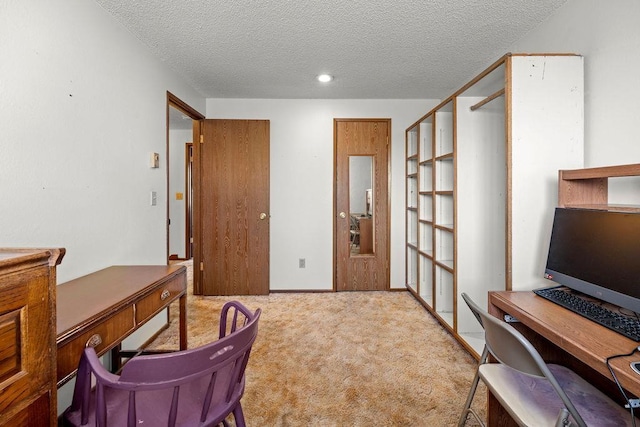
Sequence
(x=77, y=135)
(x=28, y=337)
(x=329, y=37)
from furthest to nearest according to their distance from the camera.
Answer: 1. (x=329, y=37)
2. (x=77, y=135)
3. (x=28, y=337)

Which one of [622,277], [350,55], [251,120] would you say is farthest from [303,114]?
[622,277]

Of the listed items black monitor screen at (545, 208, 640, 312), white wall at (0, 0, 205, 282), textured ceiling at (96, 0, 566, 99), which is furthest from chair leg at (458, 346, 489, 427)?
white wall at (0, 0, 205, 282)

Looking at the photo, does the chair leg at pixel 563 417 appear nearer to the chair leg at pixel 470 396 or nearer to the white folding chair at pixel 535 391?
the white folding chair at pixel 535 391

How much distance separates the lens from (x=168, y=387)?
2.67 ft

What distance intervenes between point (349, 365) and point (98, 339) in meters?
1.56

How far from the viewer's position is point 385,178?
384 centimetres

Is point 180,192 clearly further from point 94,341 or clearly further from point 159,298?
point 94,341

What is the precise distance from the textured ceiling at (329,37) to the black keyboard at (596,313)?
5.81ft

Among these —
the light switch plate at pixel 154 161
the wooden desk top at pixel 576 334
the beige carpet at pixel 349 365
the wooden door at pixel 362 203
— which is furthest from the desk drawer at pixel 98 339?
the wooden door at pixel 362 203

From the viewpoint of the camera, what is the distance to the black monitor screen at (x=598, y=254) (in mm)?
1199

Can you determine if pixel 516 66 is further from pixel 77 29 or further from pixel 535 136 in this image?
pixel 77 29

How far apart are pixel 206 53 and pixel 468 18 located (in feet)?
6.68

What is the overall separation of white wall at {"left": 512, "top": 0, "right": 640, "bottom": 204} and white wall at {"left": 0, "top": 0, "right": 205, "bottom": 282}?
114 inches

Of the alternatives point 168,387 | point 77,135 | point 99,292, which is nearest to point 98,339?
point 99,292
